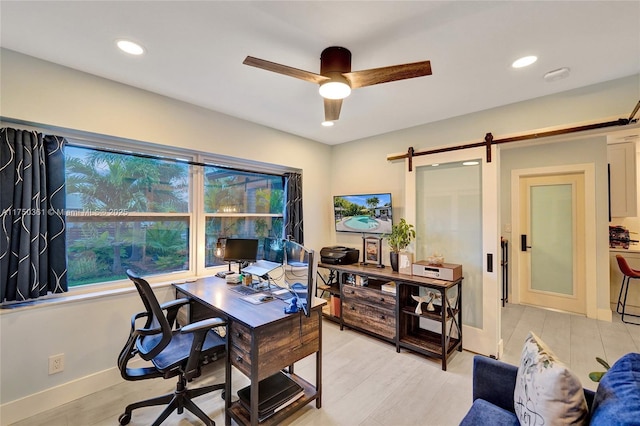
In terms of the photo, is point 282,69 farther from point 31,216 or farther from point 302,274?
point 31,216

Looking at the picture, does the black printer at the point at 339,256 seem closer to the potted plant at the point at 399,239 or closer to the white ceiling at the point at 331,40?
the potted plant at the point at 399,239

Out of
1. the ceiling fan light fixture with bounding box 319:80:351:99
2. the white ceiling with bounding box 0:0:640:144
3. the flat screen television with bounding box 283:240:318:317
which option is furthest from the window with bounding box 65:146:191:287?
the ceiling fan light fixture with bounding box 319:80:351:99

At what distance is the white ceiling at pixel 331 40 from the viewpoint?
1486 mm

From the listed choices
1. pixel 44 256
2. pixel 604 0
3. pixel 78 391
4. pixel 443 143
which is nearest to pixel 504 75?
pixel 604 0

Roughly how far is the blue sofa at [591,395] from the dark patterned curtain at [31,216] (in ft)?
9.60

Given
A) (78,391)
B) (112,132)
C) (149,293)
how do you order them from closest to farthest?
(149,293) < (78,391) < (112,132)

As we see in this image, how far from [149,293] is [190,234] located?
1380 mm

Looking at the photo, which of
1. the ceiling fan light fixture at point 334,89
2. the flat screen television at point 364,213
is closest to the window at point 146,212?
the flat screen television at point 364,213

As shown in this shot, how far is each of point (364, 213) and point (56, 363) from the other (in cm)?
334

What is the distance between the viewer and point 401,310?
292cm

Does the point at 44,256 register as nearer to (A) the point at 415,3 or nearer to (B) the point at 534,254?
(A) the point at 415,3

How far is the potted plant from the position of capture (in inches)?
125

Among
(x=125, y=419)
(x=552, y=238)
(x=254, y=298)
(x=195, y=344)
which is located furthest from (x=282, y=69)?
(x=552, y=238)

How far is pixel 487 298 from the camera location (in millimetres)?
2738
